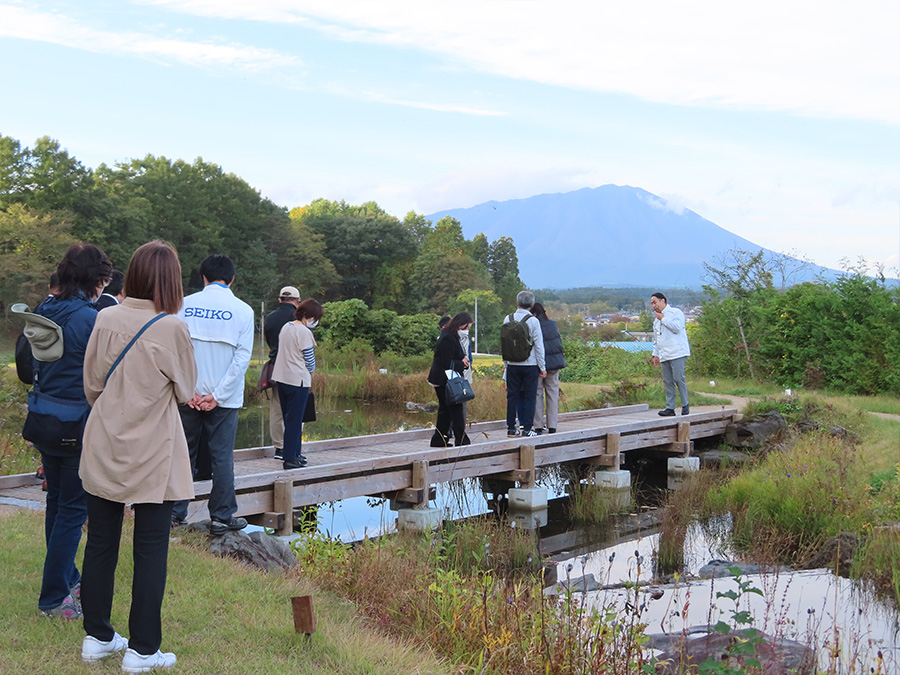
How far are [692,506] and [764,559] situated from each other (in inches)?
107

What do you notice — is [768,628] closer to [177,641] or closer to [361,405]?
[177,641]

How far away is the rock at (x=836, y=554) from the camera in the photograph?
811 cm

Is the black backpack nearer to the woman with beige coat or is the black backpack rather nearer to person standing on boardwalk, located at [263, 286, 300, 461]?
person standing on boardwalk, located at [263, 286, 300, 461]

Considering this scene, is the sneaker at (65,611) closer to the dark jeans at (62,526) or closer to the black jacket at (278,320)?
the dark jeans at (62,526)

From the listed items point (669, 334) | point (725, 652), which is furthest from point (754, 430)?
point (725, 652)

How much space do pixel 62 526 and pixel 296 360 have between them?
3838mm

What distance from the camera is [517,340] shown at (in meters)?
10.6

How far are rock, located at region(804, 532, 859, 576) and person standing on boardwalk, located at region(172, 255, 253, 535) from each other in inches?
214

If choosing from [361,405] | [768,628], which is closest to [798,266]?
[361,405]

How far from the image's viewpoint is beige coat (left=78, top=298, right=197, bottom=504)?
3.63 m

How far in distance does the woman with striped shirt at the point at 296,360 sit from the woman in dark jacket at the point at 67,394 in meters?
3.53

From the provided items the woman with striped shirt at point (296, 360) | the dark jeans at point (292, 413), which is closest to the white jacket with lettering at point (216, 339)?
the woman with striped shirt at point (296, 360)

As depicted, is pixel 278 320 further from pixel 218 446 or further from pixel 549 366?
pixel 549 366

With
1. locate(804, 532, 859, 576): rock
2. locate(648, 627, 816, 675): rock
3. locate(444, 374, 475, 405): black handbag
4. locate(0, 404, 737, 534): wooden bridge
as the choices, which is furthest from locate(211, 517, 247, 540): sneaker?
locate(804, 532, 859, 576): rock
